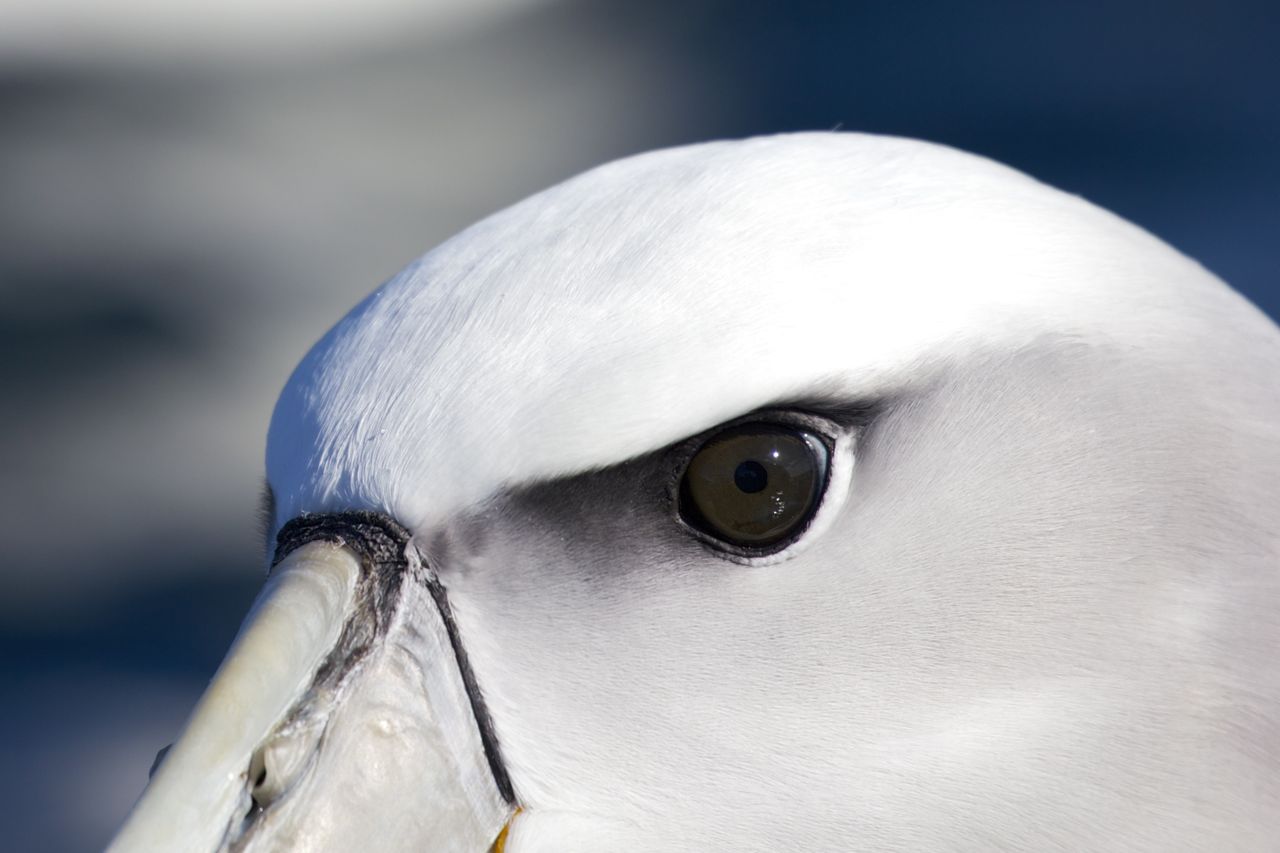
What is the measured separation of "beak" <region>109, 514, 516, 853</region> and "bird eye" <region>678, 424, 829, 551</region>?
0.26 m

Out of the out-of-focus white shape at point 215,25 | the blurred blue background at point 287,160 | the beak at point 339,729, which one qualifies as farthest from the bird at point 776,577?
the out-of-focus white shape at point 215,25

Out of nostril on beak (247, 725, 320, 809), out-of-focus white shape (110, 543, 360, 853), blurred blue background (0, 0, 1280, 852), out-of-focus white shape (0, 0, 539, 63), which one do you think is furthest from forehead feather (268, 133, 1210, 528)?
out-of-focus white shape (0, 0, 539, 63)

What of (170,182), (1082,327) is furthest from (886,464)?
(170,182)

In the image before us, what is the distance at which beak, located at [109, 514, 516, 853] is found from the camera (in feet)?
4.06

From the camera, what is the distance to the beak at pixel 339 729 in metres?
1.24

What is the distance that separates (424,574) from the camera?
1.37 metres

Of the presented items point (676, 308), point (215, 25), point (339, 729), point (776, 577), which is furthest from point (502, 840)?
point (215, 25)

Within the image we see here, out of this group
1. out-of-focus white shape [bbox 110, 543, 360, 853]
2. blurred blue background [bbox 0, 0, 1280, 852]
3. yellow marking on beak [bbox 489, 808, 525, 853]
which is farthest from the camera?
blurred blue background [bbox 0, 0, 1280, 852]

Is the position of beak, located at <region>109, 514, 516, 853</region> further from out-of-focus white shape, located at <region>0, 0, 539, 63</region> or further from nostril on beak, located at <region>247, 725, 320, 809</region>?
out-of-focus white shape, located at <region>0, 0, 539, 63</region>

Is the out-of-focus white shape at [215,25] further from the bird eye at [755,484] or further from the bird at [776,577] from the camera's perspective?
the bird eye at [755,484]

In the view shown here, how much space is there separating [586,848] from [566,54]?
139 inches

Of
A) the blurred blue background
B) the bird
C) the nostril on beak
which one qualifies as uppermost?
the blurred blue background

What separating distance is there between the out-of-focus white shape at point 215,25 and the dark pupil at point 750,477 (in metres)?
3.36

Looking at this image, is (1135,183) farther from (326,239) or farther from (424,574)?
(424,574)
